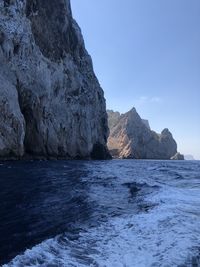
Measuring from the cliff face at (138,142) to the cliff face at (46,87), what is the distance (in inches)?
2435

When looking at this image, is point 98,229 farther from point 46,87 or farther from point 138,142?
point 138,142

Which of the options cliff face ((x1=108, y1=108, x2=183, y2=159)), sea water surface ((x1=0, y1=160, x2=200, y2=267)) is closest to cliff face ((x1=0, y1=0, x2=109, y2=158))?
sea water surface ((x1=0, y1=160, x2=200, y2=267))

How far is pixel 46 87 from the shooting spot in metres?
58.2

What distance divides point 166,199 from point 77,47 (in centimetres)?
6903

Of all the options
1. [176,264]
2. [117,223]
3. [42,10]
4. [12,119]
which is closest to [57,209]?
[117,223]

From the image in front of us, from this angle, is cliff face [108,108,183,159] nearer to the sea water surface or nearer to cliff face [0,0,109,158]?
cliff face [0,0,109,158]

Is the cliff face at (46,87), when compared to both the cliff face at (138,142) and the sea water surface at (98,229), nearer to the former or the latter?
the sea water surface at (98,229)

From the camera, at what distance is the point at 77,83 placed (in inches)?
3024

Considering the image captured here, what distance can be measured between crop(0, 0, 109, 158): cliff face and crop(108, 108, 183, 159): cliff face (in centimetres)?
6186

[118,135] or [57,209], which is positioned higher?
[118,135]

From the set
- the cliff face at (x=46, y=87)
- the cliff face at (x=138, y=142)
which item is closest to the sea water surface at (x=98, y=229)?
the cliff face at (x=46, y=87)

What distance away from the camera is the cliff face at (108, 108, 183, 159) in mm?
158875

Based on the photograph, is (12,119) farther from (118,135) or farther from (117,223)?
(118,135)

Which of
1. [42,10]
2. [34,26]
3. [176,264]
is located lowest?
[176,264]
